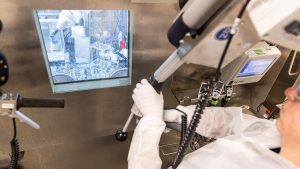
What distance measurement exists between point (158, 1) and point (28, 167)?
3.77 feet

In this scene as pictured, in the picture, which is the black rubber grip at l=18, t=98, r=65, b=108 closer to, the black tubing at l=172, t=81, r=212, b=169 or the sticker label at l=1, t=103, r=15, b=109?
the sticker label at l=1, t=103, r=15, b=109

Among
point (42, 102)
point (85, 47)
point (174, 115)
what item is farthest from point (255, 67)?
point (42, 102)

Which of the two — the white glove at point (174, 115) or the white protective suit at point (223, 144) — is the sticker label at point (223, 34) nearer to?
the white protective suit at point (223, 144)

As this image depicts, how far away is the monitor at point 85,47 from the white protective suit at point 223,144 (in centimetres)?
48

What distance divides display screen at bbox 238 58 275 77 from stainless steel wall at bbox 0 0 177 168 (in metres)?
0.43

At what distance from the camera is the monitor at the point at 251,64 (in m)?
1.33

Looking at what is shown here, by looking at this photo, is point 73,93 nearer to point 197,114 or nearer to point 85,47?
point 85,47

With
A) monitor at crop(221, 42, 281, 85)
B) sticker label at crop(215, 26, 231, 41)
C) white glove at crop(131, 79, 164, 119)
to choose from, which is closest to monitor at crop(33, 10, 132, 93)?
white glove at crop(131, 79, 164, 119)

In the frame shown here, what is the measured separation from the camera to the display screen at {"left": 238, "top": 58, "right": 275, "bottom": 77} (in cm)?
137

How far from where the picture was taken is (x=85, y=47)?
1.30 m

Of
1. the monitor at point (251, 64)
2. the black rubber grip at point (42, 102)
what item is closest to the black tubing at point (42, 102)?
the black rubber grip at point (42, 102)

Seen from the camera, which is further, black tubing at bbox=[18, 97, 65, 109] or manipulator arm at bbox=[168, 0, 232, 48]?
black tubing at bbox=[18, 97, 65, 109]

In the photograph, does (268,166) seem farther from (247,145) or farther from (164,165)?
(164,165)

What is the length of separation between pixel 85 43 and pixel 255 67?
0.92m
